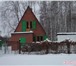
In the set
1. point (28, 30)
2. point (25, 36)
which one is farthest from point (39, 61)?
point (28, 30)

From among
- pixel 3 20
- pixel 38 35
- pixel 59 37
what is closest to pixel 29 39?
pixel 38 35

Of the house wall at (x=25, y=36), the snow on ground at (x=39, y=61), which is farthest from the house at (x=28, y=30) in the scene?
the snow on ground at (x=39, y=61)

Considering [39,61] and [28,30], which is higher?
[28,30]

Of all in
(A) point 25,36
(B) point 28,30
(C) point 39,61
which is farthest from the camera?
(B) point 28,30

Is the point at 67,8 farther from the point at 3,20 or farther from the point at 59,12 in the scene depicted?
the point at 3,20

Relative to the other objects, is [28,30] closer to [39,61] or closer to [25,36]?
[25,36]

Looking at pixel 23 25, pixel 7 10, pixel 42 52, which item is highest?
pixel 7 10

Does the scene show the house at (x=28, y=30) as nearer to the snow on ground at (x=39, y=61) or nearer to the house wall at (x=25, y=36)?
the house wall at (x=25, y=36)

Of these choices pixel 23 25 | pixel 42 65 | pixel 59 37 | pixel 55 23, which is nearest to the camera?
pixel 42 65

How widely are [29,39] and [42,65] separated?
7687 millimetres

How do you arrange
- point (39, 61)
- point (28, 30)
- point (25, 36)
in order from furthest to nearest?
1. point (28, 30)
2. point (25, 36)
3. point (39, 61)

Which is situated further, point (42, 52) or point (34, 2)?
point (34, 2)

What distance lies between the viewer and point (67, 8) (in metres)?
16.6

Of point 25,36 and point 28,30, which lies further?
point 28,30
